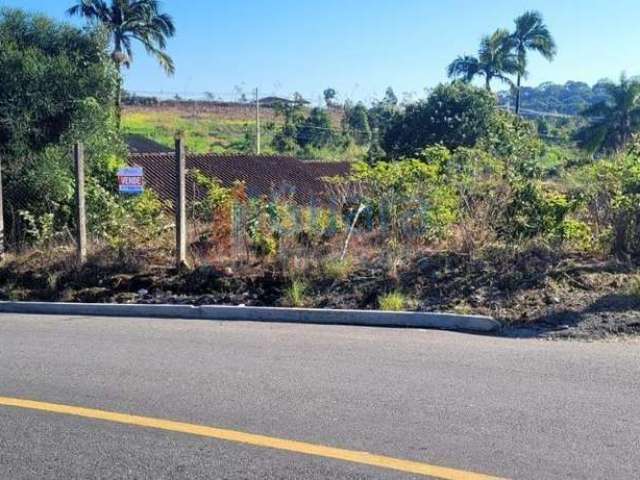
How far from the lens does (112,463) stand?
4.11m

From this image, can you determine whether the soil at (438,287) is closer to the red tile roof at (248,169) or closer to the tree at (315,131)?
the red tile roof at (248,169)

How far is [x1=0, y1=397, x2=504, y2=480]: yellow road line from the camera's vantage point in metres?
3.91

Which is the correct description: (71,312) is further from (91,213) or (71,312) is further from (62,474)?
(62,474)

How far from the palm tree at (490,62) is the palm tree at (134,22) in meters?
21.4

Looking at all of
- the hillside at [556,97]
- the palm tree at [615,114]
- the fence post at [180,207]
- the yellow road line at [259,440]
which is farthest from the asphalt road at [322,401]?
the hillside at [556,97]

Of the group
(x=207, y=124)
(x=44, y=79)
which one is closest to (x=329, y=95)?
(x=207, y=124)

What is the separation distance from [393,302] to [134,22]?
41.5 metres

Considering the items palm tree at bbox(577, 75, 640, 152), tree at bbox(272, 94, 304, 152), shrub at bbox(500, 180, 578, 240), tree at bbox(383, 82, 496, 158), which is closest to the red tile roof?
tree at bbox(383, 82, 496, 158)

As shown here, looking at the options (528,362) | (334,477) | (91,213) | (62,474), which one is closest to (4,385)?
Answer: (62,474)

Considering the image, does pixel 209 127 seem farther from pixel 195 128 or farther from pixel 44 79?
pixel 44 79

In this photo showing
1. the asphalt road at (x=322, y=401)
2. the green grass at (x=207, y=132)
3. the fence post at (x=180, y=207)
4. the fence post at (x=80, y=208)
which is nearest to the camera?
the asphalt road at (x=322, y=401)

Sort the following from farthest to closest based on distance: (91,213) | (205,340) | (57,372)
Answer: (91,213) < (205,340) < (57,372)

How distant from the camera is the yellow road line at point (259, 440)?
391 cm

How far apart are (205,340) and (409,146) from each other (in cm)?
3261
